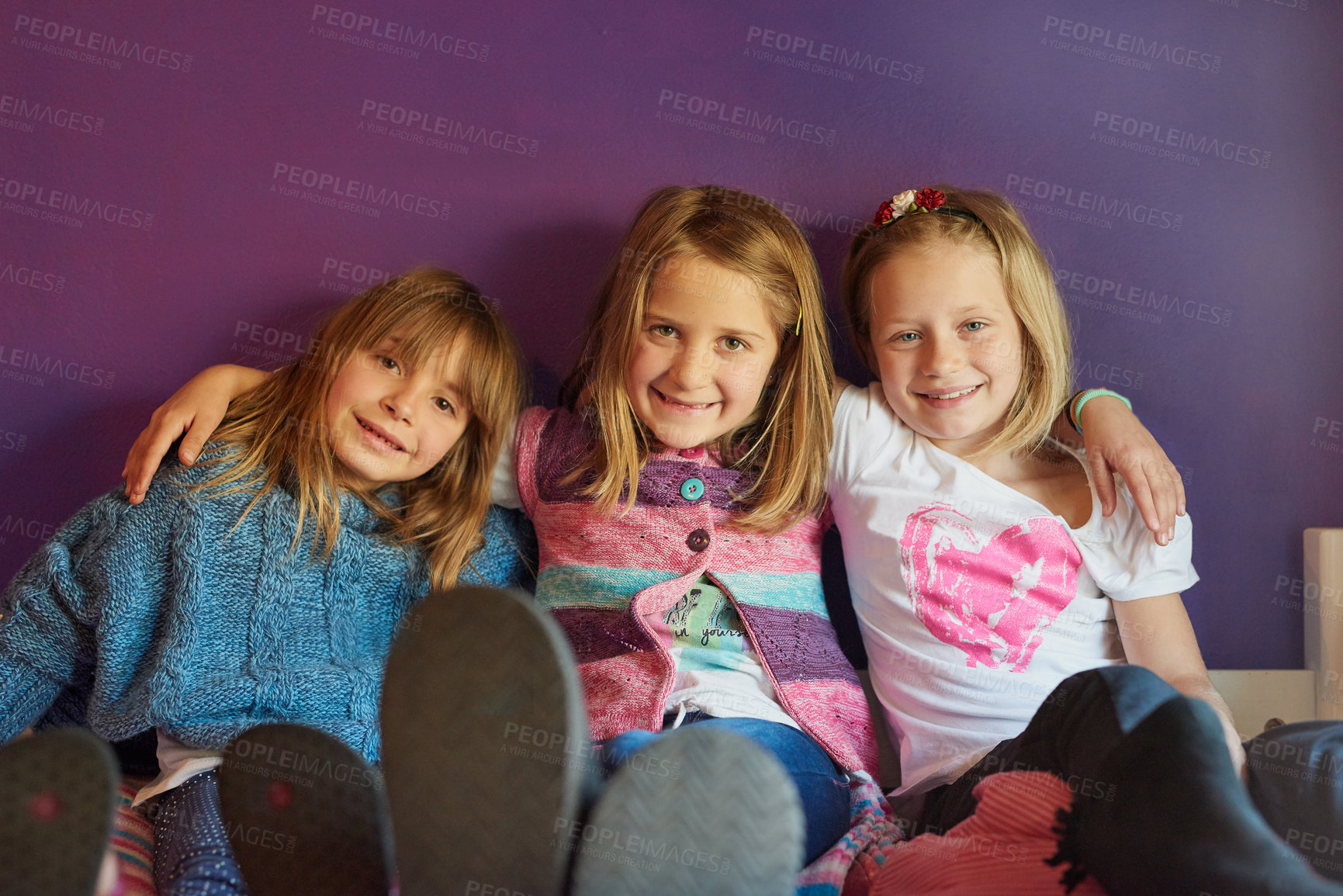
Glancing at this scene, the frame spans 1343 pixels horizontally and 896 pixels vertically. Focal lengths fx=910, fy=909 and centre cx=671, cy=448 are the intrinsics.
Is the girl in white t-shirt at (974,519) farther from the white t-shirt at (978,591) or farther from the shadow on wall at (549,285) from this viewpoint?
the shadow on wall at (549,285)

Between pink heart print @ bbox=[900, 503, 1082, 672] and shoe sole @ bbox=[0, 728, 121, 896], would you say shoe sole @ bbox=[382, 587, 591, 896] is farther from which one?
pink heart print @ bbox=[900, 503, 1082, 672]

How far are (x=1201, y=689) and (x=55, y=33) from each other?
167 centimetres

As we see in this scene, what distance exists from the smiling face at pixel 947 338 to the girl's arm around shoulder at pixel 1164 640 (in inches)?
11.3

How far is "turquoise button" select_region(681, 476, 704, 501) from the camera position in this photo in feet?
3.71

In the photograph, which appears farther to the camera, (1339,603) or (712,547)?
(1339,603)

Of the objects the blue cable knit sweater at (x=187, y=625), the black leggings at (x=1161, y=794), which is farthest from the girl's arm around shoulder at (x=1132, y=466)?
the blue cable knit sweater at (x=187, y=625)

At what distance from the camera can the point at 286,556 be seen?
1.08 meters

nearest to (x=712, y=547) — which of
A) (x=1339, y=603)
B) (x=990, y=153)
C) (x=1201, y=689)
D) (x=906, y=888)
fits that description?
(x=906, y=888)

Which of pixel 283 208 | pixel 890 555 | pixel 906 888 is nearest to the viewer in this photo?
pixel 906 888

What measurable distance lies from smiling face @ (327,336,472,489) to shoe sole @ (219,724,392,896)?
1.46 ft

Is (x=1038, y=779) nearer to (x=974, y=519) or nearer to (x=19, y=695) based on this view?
(x=974, y=519)

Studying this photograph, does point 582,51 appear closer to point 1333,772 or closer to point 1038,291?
point 1038,291

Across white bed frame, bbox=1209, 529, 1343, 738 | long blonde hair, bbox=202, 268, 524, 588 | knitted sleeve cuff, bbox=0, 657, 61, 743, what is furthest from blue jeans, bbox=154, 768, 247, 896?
white bed frame, bbox=1209, 529, 1343, 738

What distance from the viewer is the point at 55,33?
123 cm
